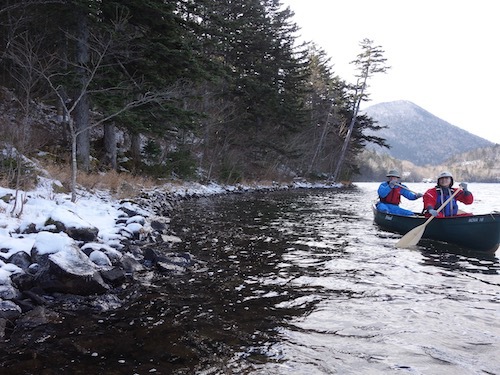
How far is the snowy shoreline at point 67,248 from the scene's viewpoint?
450cm

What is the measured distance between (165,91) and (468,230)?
1052 cm

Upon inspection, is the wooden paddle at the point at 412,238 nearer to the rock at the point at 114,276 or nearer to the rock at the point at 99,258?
the rock at the point at 114,276

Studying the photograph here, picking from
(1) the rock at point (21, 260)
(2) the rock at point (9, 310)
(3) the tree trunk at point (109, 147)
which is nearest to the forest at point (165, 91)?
(3) the tree trunk at point (109, 147)

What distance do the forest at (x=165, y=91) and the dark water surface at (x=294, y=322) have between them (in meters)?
4.54

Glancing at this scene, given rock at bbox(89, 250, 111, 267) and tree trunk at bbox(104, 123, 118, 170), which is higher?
tree trunk at bbox(104, 123, 118, 170)

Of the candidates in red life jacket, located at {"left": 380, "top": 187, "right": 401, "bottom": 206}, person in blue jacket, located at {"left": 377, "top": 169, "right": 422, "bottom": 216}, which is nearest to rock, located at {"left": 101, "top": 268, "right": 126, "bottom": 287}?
person in blue jacket, located at {"left": 377, "top": 169, "right": 422, "bottom": 216}

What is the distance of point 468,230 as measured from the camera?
822cm

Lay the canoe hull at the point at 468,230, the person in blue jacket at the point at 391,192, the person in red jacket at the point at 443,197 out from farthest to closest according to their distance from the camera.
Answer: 1. the person in blue jacket at the point at 391,192
2. the person in red jacket at the point at 443,197
3. the canoe hull at the point at 468,230

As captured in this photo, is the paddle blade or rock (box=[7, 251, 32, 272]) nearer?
rock (box=[7, 251, 32, 272])

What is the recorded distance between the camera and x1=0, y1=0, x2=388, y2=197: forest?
36.9ft

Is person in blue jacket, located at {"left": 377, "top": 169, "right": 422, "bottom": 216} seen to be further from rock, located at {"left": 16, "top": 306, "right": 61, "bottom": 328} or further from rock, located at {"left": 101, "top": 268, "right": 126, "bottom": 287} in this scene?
rock, located at {"left": 16, "top": 306, "right": 61, "bottom": 328}

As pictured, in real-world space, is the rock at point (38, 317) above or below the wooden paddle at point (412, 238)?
below

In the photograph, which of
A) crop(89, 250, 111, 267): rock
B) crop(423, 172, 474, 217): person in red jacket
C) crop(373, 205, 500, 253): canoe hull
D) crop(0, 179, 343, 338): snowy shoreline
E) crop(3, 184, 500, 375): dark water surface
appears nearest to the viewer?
crop(3, 184, 500, 375): dark water surface

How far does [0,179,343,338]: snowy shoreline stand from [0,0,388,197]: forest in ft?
2.94
